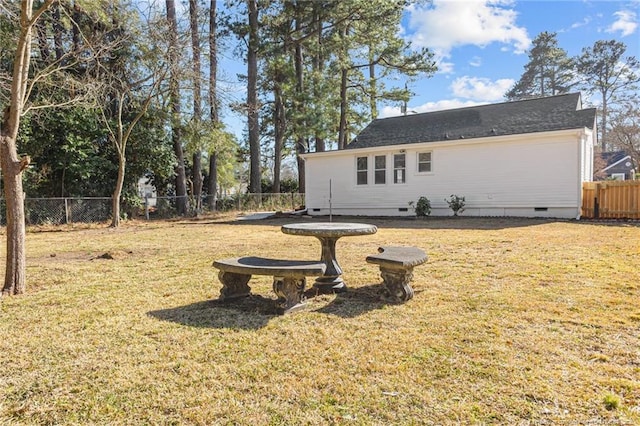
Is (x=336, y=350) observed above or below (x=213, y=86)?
below

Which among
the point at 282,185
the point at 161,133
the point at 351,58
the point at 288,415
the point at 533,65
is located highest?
the point at 533,65

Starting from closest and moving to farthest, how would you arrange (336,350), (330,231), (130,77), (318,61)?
(336,350) → (330,231) → (130,77) → (318,61)

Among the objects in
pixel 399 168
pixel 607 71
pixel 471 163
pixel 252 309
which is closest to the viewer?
pixel 252 309

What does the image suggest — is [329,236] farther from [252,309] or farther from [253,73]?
[253,73]

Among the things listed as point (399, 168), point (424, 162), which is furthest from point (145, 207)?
point (424, 162)

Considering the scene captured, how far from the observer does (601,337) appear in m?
3.07

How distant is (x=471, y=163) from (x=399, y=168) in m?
2.86

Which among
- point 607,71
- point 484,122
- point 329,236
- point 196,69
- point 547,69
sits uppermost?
point 547,69

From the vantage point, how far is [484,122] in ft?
50.0

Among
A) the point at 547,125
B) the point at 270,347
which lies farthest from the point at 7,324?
the point at 547,125

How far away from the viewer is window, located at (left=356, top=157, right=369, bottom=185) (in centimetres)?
1689

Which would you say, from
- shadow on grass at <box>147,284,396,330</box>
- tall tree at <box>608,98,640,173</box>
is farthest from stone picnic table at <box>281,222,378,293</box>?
tall tree at <box>608,98,640,173</box>

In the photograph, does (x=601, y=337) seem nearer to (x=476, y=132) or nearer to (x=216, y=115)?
(x=476, y=132)

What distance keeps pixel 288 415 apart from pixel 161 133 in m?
16.2
